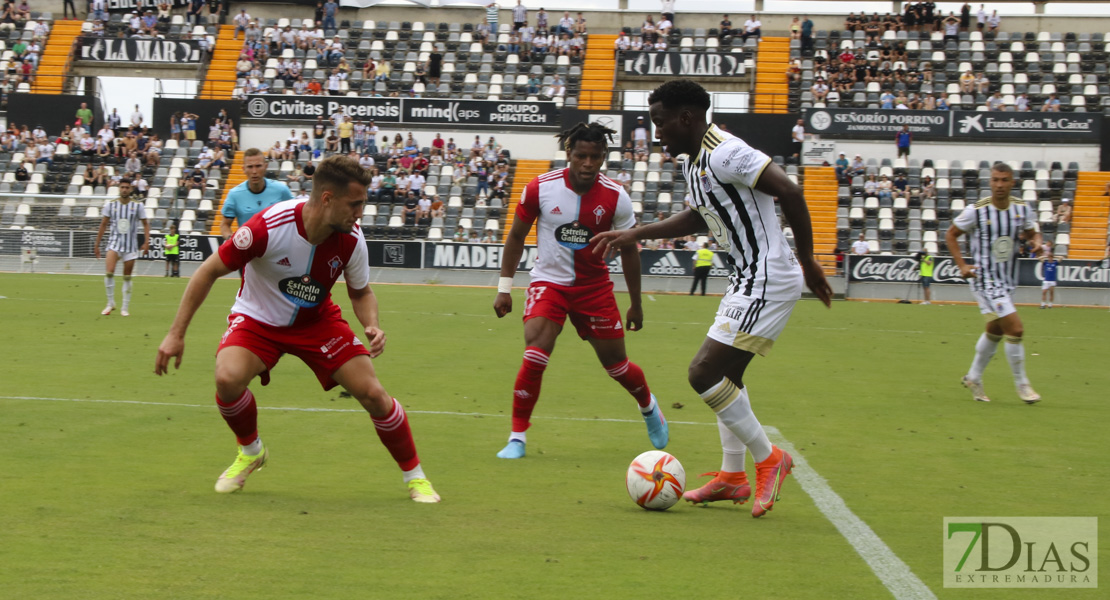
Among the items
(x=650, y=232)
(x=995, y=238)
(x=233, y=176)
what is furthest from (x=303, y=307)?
(x=233, y=176)

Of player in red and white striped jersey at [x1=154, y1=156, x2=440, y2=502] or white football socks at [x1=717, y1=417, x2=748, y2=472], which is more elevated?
player in red and white striped jersey at [x1=154, y1=156, x2=440, y2=502]

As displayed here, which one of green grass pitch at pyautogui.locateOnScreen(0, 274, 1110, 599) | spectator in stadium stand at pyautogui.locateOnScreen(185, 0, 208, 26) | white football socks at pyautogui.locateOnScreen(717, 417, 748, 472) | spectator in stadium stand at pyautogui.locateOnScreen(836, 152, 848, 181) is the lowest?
green grass pitch at pyautogui.locateOnScreen(0, 274, 1110, 599)

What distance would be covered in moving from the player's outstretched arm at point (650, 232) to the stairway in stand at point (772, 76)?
36458 mm

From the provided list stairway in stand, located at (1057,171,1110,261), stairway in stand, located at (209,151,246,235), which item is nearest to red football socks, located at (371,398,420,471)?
stairway in stand, located at (1057,171,1110,261)

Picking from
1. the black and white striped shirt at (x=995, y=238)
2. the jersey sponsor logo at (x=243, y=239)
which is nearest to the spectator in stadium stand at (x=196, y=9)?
the black and white striped shirt at (x=995, y=238)

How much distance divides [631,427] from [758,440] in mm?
3073

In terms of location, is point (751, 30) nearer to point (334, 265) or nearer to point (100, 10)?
point (100, 10)

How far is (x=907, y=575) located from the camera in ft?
15.1

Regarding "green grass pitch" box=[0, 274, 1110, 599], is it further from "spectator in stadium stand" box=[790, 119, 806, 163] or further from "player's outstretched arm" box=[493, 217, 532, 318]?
"spectator in stadium stand" box=[790, 119, 806, 163]

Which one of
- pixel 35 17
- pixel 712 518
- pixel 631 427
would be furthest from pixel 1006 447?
pixel 35 17

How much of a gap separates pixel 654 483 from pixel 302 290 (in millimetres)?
2247

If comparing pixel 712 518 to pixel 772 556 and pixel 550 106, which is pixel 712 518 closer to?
pixel 772 556

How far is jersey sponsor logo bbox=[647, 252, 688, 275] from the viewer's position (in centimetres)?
3300

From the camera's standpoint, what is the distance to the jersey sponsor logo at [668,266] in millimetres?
33000
